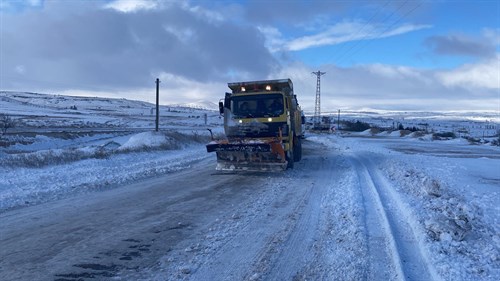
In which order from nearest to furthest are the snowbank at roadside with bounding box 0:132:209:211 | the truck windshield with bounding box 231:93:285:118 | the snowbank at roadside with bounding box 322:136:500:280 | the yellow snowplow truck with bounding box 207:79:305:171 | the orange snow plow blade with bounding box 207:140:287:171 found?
the snowbank at roadside with bounding box 322:136:500:280 → the snowbank at roadside with bounding box 0:132:209:211 → the orange snow plow blade with bounding box 207:140:287:171 → the yellow snowplow truck with bounding box 207:79:305:171 → the truck windshield with bounding box 231:93:285:118

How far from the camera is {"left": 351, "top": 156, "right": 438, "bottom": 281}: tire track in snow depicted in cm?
559

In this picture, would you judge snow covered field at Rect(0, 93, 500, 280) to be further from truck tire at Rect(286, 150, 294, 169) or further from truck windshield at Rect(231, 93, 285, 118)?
truck windshield at Rect(231, 93, 285, 118)

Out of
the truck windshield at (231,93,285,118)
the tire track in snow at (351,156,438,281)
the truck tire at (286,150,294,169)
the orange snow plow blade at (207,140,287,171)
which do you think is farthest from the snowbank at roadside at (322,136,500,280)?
the truck windshield at (231,93,285,118)

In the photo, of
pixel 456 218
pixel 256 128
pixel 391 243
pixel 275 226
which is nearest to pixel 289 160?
pixel 256 128

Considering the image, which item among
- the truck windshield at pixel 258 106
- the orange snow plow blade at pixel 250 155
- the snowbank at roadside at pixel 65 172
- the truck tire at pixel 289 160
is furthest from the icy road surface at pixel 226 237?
the truck windshield at pixel 258 106

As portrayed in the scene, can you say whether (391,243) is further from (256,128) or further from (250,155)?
(256,128)

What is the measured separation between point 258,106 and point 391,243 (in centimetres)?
1047

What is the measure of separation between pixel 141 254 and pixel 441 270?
3.94 metres

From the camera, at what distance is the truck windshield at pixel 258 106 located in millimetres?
16562

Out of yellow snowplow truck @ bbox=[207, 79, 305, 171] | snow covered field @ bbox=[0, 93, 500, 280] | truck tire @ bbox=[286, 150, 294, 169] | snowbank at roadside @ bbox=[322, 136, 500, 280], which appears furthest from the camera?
truck tire @ bbox=[286, 150, 294, 169]

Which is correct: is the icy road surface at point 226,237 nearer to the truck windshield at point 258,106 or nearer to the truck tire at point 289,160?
the truck tire at point 289,160

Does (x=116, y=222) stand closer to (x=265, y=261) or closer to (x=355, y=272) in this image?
(x=265, y=261)

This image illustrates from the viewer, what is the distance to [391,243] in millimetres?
6816

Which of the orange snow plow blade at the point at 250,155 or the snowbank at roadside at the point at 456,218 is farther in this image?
the orange snow plow blade at the point at 250,155
